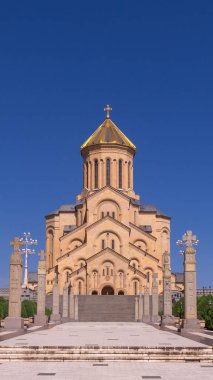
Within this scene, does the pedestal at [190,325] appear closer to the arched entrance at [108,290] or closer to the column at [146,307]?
the column at [146,307]

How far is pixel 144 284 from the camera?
53156mm

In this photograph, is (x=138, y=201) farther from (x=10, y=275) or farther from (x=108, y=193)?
(x=10, y=275)

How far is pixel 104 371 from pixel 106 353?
6.06 ft

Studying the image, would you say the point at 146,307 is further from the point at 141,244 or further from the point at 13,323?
the point at 141,244

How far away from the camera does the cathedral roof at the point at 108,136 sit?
62953mm

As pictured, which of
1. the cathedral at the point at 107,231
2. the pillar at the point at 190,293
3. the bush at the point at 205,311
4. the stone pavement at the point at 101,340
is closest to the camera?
the stone pavement at the point at 101,340

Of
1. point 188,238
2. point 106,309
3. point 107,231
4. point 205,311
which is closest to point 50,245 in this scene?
point 107,231

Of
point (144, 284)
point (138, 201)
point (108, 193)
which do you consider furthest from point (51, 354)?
point (138, 201)

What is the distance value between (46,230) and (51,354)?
54.1 m

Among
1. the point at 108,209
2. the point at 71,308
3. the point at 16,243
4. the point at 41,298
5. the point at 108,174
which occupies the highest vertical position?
the point at 108,174

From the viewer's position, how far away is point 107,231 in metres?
56.7

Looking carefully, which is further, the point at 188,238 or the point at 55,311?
the point at 55,311

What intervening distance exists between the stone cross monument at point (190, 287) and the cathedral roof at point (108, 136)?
41.8 metres

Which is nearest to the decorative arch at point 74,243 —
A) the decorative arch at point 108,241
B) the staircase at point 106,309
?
the decorative arch at point 108,241
